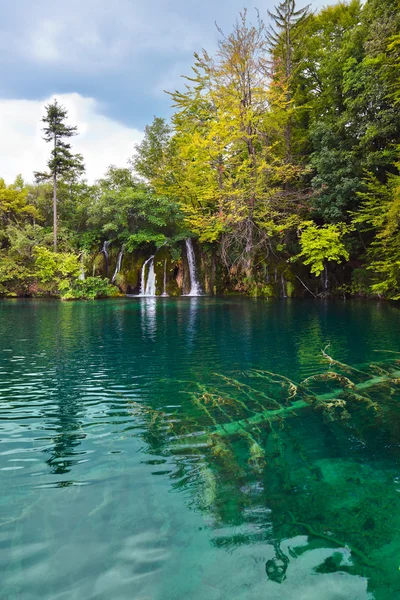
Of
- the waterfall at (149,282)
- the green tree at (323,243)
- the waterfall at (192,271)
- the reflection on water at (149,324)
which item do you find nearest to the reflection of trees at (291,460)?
the reflection on water at (149,324)

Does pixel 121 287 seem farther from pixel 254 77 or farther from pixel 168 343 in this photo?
pixel 168 343

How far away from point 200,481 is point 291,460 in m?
1.02

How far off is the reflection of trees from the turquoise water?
2 centimetres

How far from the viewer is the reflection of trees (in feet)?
8.23

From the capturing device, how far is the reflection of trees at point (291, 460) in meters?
2.51

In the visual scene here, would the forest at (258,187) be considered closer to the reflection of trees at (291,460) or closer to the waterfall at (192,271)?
the waterfall at (192,271)

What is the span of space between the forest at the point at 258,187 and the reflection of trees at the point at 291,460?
44.5 feet

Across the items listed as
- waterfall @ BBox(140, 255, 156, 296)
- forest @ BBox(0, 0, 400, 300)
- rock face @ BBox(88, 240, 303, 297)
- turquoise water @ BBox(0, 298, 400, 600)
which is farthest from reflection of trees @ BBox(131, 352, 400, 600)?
waterfall @ BBox(140, 255, 156, 296)

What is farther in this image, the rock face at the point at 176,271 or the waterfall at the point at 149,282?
the rock face at the point at 176,271

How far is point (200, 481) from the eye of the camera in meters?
3.13

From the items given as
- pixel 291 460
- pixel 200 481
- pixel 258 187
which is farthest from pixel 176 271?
pixel 200 481

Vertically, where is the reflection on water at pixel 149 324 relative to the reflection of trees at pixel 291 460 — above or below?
above

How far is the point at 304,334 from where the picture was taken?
1055cm

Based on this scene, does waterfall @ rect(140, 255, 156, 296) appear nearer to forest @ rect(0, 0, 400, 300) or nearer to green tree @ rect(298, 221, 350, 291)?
forest @ rect(0, 0, 400, 300)
